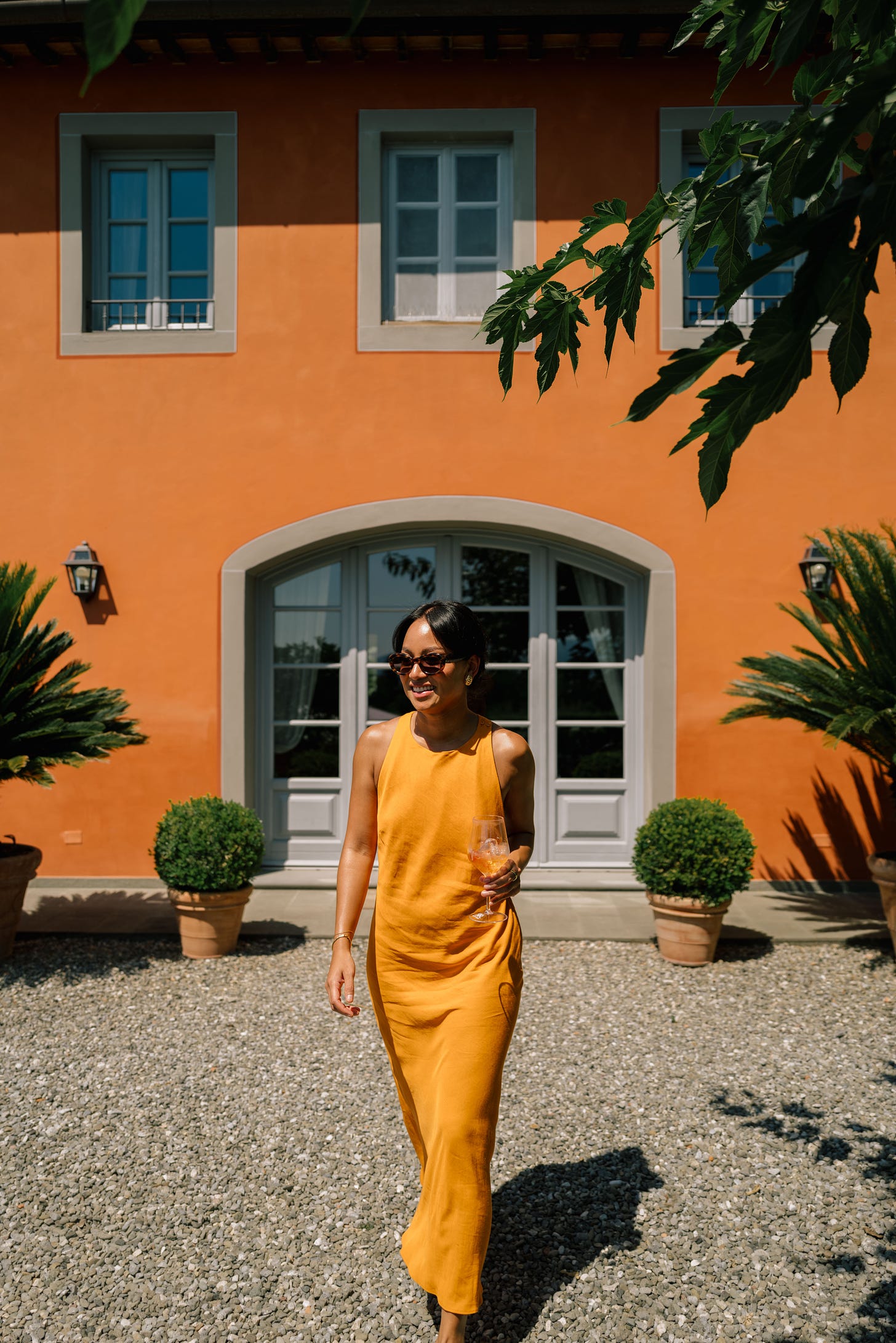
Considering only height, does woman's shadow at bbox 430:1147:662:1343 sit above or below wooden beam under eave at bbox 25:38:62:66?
below

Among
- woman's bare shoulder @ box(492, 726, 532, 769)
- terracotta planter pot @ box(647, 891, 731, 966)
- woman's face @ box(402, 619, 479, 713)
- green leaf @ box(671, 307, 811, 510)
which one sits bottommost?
terracotta planter pot @ box(647, 891, 731, 966)

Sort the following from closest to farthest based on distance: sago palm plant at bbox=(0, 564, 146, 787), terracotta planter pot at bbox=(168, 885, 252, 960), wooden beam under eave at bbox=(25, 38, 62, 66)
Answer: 1. sago palm plant at bbox=(0, 564, 146, 787)
2. terracotta planter pot at bbox=(168, 885, 252, 960)
3. wooden beam under eave at bbox=(25, 38, 62, 66)

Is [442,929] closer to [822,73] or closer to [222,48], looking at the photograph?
[822,73]

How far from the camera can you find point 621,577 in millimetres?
7145

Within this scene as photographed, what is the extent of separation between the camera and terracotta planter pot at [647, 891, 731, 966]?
16.8ft

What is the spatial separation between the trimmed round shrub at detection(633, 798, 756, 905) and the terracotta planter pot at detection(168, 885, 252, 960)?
8.06 ft

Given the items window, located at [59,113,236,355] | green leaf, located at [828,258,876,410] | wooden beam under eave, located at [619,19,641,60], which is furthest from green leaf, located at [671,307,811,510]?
wooden beam under eave, located at [619,19,641,60]

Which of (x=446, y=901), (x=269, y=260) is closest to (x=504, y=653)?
(x=269, y=260)

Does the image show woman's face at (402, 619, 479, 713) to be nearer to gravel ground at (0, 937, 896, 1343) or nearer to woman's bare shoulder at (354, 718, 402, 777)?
woman's bare shoulder at (354, 718, 402, 777)

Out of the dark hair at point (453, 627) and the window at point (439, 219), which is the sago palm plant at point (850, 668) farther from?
the window at point (439, 219)

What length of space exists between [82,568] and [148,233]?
2.85 metres

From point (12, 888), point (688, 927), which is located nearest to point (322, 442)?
point (12, 888)

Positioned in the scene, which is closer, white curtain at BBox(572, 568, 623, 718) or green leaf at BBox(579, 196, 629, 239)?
green leaf at BBox(579, 196, 629, 239)

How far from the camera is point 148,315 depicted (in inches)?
282
